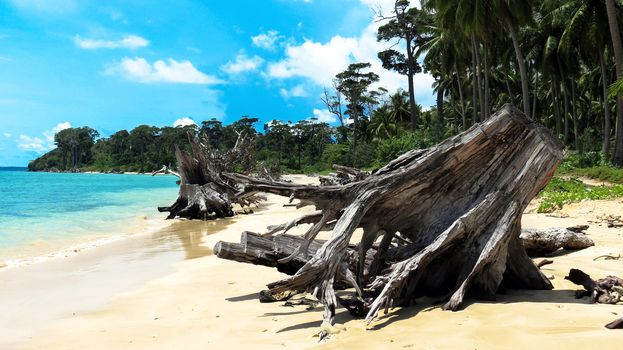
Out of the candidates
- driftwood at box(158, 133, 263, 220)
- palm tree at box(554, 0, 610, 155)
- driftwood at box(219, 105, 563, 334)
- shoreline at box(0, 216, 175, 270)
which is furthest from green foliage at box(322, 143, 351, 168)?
driftwood at box(219, 105, 563, 334)

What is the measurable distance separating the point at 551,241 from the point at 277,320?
15.8ft

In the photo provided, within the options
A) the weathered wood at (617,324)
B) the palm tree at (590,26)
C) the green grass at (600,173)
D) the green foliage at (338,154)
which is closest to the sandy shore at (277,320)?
the weathered wood at (617,324)

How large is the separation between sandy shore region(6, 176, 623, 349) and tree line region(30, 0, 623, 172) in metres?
7.02

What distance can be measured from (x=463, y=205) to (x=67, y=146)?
509 ft

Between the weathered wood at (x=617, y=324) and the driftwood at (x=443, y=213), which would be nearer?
the weathered wood at (x=617, y=324)

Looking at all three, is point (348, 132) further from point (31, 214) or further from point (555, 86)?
point (31, 214)

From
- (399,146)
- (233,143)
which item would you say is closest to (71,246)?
(399,146)

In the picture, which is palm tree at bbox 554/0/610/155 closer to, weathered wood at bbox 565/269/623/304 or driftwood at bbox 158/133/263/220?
driftwood at bbox 158/133/263/220

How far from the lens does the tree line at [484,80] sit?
27266 millimetres

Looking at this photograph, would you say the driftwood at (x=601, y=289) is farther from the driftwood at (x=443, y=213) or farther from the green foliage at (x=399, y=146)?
the green foliage at (x=399, y=146)

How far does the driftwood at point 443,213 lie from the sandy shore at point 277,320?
305 mm

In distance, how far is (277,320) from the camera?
4.83m

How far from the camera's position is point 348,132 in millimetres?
71625

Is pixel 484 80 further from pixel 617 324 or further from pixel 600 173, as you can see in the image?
pixel 617 324
